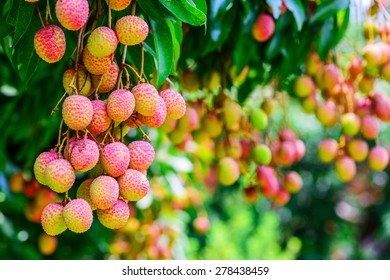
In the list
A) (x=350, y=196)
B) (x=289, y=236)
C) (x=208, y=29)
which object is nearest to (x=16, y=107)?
(x=208, y=29)

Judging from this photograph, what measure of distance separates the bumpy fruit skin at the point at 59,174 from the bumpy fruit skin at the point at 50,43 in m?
0.13

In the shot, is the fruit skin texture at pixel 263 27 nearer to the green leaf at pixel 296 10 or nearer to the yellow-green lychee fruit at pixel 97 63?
the green leaf at pixel 296 10

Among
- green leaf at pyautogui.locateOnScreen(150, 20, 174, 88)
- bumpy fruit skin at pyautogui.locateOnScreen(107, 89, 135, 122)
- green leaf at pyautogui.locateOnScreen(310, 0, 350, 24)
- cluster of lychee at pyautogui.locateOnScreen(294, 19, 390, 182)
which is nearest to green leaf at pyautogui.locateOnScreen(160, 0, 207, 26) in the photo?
green leaf at pyautogui.locateOnScreen(150, 20, 174, 88)

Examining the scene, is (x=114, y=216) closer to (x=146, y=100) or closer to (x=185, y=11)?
(x=146, y=100)

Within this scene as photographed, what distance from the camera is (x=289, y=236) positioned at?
4422 millimetres

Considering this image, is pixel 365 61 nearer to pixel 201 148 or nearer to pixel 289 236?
pixel 201 148

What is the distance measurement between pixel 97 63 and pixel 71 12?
Result: 6 centimetres

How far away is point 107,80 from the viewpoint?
638mm

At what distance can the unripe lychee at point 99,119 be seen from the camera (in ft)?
1.95

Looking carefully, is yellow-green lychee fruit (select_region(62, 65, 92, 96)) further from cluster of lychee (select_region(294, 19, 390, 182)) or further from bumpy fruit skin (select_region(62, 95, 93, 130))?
cluster of lychee (select_region(294, 19, 390, 182))

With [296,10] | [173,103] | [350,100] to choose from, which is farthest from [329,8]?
[173,103]

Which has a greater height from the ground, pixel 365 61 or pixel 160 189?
pixel 365 61

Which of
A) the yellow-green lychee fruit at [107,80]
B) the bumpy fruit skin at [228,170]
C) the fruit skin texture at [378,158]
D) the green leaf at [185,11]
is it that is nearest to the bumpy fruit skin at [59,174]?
the yellow-green lychee fruit at [107,80]

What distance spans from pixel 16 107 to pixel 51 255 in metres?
0.66
